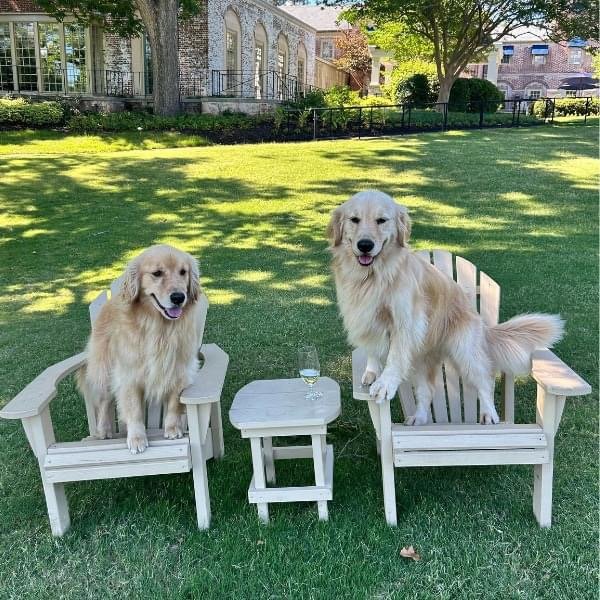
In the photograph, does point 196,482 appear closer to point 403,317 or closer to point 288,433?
point 288,433

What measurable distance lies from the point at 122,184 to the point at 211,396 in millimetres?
9034

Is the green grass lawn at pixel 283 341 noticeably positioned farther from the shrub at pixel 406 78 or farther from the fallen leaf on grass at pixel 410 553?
the shrub at pixel 406 78

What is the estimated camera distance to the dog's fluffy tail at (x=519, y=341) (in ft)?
10.3

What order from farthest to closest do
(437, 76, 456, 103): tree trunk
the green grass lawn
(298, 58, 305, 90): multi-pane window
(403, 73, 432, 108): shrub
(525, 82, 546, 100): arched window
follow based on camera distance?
(525, 82, 546, 100): arched window, (298, 58, 305, 90): multi-pane window, (403, 73, 432, 108): shrub, (437, 76, 456, 103): tree trunk, the green grass lawn

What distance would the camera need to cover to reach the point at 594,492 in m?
3.06

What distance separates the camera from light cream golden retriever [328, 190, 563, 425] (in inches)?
110

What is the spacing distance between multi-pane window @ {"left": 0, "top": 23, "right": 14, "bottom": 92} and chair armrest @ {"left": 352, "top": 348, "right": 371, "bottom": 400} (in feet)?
71.3

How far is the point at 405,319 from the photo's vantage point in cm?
283

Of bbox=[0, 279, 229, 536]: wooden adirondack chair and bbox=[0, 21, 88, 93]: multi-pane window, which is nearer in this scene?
bbox=[0, 279, 229, 536]: wooden adirondack chair

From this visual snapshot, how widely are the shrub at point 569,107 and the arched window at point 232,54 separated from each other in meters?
11.3

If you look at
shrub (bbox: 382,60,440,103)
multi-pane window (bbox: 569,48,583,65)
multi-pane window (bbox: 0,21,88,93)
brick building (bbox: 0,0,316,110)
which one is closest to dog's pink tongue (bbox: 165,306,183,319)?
brick building (bbox: 0,0,316,110)

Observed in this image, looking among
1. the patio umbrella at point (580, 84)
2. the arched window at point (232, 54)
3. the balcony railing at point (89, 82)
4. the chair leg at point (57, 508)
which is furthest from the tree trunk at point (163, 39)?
the patio umbrella at point (580, 84)

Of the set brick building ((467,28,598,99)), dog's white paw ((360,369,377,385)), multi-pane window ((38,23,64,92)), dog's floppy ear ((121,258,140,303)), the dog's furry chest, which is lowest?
dog's white paw ((360,369,377,385))

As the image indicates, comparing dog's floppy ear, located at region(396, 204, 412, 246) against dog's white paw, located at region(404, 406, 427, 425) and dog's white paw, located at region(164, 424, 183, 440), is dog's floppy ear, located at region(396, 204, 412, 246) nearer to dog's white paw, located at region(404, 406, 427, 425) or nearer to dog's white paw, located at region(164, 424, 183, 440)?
dog's white paw, located at region(404, 406, 427, 425)
